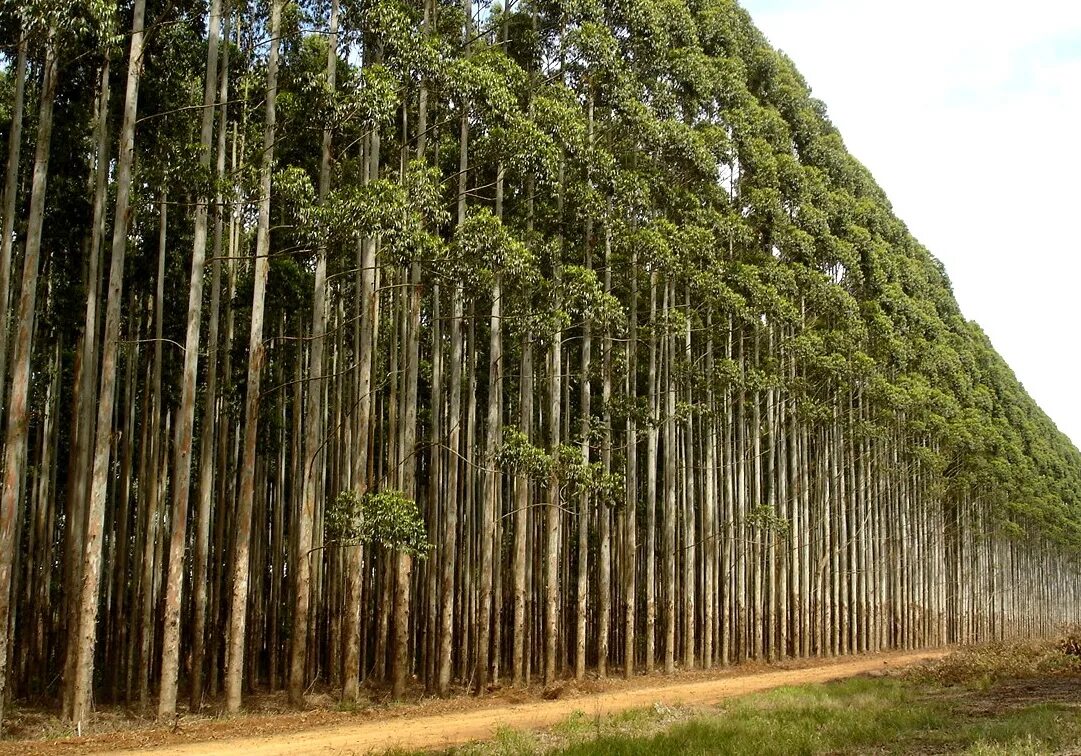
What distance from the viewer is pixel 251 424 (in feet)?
52.6

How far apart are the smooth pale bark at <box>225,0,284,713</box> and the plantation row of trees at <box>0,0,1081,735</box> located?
0.05 metres

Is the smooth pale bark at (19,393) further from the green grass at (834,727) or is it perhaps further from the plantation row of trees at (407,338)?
the green grass at (834,727)

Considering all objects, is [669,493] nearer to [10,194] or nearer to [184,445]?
[184,445]

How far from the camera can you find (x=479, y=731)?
14.2 m

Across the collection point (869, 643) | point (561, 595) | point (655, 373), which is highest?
point (655, 373)

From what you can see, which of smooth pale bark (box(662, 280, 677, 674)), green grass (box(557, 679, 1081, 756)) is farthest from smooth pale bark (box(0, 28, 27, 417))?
smooth pale bark (box(662, 280, 677, 674))

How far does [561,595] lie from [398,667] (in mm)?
11128

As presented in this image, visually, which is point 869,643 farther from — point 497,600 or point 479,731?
point 479,731

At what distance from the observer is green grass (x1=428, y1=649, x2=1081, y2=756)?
11367mm

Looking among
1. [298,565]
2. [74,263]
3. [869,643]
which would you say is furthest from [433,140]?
[869,643]

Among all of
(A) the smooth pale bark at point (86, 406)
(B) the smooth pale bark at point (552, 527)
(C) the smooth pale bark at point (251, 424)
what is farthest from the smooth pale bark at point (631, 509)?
(A) the smooth pale bark at point (86, 406)

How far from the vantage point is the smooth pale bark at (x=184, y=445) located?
14531 millimetres

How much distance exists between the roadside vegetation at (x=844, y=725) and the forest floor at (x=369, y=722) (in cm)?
39

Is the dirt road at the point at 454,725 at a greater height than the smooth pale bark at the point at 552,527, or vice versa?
the smooth pale bark at the point at 552,527
